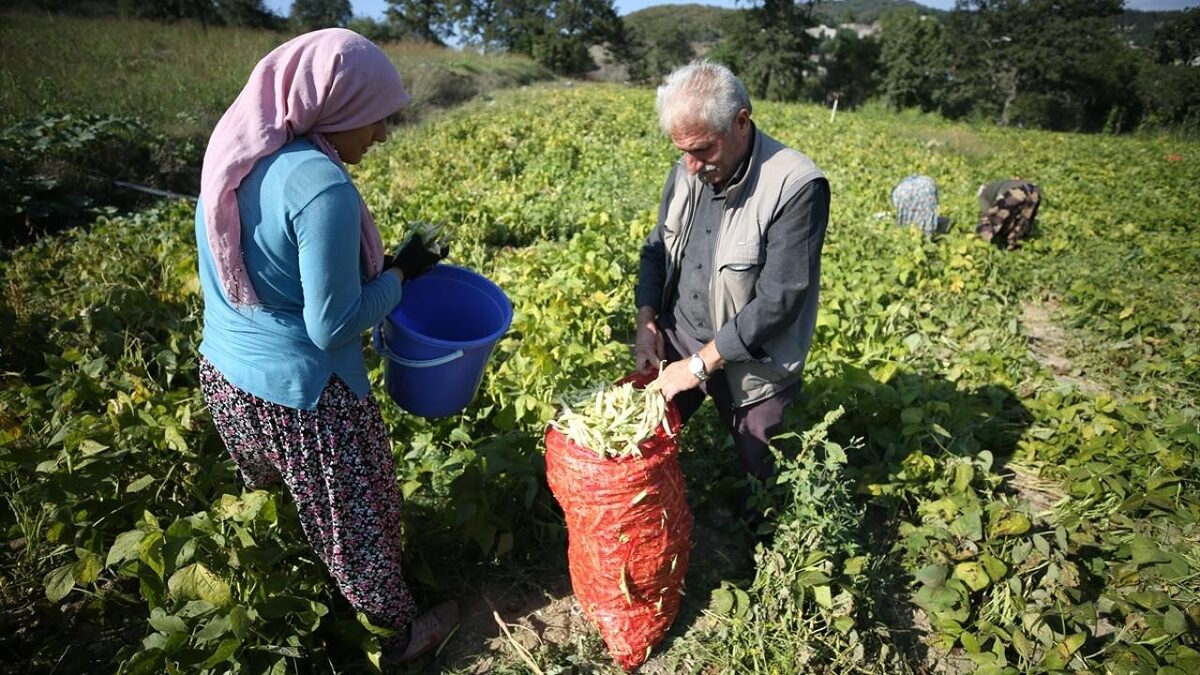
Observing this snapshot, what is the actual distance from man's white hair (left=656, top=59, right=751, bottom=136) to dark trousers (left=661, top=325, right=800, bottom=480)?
2.87ft

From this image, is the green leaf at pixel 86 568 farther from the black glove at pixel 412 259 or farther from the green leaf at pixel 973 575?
the green leaf at pixel 973 575

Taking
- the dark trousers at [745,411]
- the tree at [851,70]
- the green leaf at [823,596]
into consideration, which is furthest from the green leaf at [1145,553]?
the tree at [851,70]

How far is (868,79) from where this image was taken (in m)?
45.5

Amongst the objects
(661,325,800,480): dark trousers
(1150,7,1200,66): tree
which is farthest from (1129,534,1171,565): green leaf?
(1150,7,1200,66): tree

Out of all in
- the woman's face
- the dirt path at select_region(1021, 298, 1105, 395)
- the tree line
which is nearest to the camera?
the woman's face

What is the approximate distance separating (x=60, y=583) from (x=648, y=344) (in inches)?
81.9

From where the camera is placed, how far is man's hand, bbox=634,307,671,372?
7.95 feet

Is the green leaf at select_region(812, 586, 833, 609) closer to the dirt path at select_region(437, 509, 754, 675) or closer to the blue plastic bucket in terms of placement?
the dirt path at select_region(437, 509, 754, 675)

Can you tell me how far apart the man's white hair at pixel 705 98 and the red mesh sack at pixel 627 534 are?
943 millimetres

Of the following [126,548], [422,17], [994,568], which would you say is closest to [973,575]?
[994,568]

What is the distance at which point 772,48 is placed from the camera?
42.7 m

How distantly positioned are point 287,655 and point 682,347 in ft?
5.65

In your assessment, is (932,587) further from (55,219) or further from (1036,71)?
(1036,71)

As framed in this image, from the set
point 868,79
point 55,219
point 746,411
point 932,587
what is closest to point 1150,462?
point 932,587
